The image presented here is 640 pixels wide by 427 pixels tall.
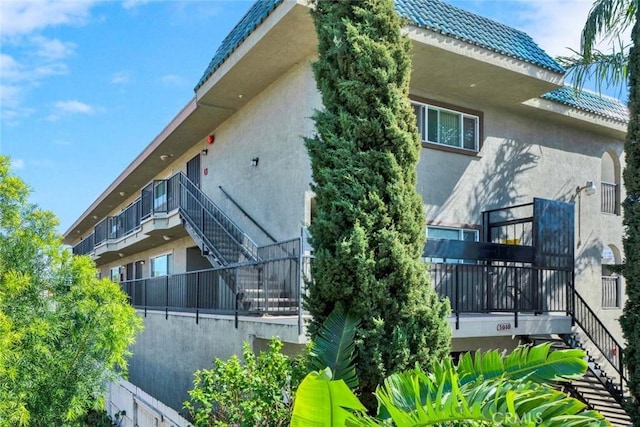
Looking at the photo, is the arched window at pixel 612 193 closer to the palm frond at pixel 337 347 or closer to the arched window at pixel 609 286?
the arched window at pixel 609 286

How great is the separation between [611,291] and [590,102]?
18.4 ft

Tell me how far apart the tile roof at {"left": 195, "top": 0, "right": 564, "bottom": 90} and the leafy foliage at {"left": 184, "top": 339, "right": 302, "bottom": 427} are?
6.41 m

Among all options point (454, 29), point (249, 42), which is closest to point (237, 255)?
point (249, 42)

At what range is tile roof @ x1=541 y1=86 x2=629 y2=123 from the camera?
1440 centimetres

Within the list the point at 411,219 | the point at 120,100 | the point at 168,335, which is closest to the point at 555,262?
the point at 411,219

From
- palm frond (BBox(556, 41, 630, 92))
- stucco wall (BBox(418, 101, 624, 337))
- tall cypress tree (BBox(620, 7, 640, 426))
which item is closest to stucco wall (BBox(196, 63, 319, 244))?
stucco wall (BBox(418, 101, 624, 337))

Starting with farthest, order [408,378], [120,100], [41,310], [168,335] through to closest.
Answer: [120,100]
[168,335]
[41,310]
[408,378]

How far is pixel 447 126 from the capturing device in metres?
12.8

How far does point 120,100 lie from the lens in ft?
54.6

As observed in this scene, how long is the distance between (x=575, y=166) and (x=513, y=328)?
688 centimetres

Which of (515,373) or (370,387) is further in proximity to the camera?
(370,387)

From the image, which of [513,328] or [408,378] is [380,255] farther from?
[513,328]

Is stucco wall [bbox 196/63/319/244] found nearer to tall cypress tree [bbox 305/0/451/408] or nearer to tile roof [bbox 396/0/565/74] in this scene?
tile roof [bbox 396/0/565/74]

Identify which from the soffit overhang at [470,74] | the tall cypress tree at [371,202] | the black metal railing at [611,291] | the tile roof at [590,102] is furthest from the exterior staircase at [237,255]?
the black metal railing at [611,291]
